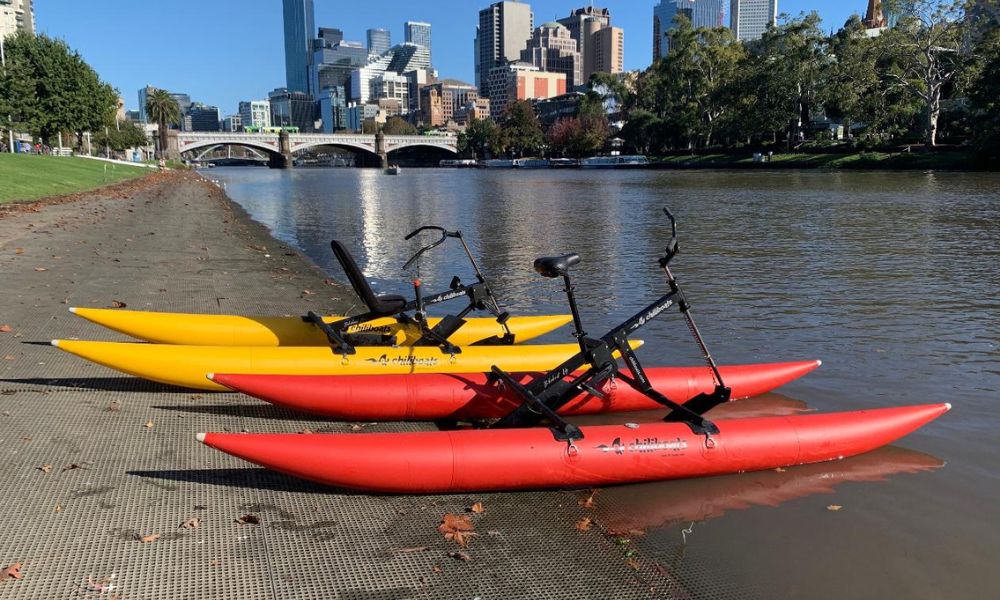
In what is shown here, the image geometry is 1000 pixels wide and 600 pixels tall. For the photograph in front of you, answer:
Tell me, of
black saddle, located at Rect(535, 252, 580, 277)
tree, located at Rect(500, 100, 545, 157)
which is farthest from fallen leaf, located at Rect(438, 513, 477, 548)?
tree, located at Rect(500, 100, 545, 157)

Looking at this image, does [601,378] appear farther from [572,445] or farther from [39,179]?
[39,179]

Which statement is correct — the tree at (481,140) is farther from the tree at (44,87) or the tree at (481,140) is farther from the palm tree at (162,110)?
the tree at (44,87)

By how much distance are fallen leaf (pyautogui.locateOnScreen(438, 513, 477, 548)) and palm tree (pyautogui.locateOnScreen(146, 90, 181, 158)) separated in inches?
5041

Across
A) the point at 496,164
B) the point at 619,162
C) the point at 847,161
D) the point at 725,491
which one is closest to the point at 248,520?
the point at 725,491

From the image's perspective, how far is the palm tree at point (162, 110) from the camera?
390 feet

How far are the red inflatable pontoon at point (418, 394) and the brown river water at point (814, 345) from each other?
0.91m

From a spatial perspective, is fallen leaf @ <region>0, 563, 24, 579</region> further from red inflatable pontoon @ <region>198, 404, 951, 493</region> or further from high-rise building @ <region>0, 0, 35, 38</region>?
high-rise building @ <region>0, 0, 35, 38</region>

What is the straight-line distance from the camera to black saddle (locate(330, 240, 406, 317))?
24.4 feet

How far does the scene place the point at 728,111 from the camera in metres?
94.8

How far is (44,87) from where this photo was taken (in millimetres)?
51094

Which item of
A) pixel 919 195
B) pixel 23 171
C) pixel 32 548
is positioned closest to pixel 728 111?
pixel 919 195

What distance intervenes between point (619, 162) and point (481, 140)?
53.7 m

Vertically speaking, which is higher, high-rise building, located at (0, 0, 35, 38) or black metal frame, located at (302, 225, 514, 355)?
high-rise building, located at (0, 0, 35, 38)

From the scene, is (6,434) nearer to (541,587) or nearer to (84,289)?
(541,587)
